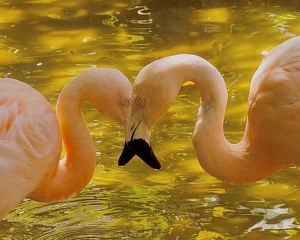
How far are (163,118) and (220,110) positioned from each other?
74.8 inches

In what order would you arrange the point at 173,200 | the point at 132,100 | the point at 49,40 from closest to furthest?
the point at 132,100, the point at 173,200, the point at 49,40

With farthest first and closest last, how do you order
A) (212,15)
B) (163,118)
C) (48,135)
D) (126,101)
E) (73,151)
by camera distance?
(212,15), (163,118), (73,151), (126,101), (48,135)

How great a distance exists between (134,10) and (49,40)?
4.27 ft

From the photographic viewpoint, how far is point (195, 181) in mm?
4449

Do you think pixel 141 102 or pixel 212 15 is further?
pixel 212 15

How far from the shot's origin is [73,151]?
3.68 meters

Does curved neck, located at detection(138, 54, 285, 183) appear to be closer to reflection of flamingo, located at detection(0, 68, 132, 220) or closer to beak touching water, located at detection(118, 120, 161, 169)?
beak touching water, located at detection(118, 120, 161, 169)

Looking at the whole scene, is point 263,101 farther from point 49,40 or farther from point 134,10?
point 134,10

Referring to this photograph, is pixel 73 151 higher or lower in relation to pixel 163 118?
higher

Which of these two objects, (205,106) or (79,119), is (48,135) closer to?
(79,119)

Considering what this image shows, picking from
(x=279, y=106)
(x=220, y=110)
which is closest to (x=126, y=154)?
(x=220, y=110)

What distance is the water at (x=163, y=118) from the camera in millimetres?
3945

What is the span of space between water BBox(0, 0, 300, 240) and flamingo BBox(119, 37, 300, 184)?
1.63 feet

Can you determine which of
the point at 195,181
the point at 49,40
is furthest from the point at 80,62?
the point at 195,181
